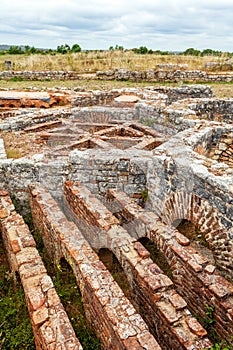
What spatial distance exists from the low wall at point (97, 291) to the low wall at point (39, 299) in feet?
1.40

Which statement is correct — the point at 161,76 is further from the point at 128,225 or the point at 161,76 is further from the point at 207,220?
the point at 207,220

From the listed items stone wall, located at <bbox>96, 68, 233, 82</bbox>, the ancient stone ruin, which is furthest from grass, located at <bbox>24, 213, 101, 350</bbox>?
stone wall, located at <bbox>96, 68, 233, 82</bbox>

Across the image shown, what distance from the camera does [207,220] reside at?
5.21m

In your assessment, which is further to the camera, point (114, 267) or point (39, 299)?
point (114, 267)

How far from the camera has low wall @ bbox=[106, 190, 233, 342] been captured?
4.26 metres

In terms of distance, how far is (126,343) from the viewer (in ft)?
10.9

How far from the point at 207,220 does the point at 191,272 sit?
0.94m

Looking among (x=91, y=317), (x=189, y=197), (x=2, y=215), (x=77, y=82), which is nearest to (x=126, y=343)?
(x=91, y=317)

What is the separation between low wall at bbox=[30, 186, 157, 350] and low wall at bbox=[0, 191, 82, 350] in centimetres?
43

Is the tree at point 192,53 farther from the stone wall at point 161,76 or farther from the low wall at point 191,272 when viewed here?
the low wall at point 191,272

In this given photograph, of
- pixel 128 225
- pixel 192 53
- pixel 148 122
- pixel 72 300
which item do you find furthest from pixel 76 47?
pixel 72 300

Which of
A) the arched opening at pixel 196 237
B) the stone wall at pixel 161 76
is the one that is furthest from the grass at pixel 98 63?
the arched opening at pixel 196 237

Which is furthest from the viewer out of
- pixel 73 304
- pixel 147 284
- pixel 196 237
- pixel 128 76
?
pixel 128 76

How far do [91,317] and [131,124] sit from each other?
21.1ft
